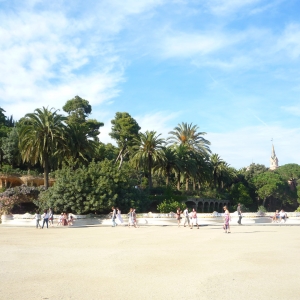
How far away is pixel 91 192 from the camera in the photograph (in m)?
32.7

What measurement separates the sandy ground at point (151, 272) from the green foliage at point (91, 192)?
A: 1823 centimetres

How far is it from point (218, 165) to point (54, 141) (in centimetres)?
3575

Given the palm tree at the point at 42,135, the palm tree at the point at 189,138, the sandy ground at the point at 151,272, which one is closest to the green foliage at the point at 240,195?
the palm tree at the point at 189,138

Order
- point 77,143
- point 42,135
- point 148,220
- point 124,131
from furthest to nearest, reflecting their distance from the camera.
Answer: point 124,131, point 77,143, point 42,135, point 148,220

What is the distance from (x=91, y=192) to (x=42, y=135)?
9654mm

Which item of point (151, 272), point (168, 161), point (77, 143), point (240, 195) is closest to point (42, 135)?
point (77, 143)

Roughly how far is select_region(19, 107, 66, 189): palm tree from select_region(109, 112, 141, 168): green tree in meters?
22.5

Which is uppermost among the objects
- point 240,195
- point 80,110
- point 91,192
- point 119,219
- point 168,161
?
point 80,110

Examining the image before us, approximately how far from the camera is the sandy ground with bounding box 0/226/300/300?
24.1ft

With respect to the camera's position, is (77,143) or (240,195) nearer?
(77,143)

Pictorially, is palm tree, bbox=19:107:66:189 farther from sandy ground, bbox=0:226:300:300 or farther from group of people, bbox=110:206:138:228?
sandy ground, bbox=0:226:300:300

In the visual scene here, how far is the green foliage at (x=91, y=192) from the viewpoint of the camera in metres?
32.4

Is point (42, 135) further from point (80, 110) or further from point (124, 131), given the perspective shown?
point (80, 110)

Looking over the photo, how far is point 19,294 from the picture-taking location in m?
7.22
